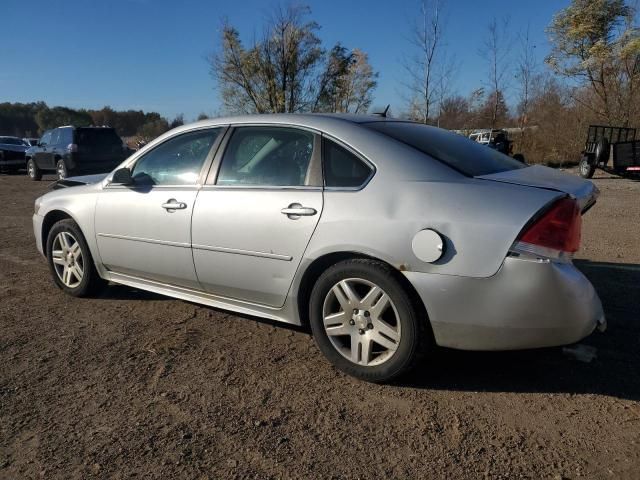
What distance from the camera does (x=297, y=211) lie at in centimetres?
305

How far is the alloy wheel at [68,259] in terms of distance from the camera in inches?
175

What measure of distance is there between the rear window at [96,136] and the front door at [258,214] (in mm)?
14315

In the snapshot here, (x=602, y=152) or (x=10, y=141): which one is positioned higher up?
(x=10, y=141)

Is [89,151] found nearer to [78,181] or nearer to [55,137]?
[55,137]

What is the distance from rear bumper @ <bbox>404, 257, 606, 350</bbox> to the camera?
247 centimetres

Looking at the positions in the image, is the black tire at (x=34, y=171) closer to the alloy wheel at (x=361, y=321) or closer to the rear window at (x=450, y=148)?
the rear window at (x=450, y=148)

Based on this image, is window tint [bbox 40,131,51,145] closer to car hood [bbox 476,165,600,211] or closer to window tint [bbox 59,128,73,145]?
window tint [bbox 59,128,73,145]

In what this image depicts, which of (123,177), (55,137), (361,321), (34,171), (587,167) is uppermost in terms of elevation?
(55,137)

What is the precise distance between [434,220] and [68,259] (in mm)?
3312

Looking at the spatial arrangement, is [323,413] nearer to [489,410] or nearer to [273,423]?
[273,423]

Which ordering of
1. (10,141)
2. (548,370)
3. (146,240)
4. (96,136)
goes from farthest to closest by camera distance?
(10,141) < (96,136) < (146,240) < (548,370)

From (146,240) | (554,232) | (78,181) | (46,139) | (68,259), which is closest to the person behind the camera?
(554,232)

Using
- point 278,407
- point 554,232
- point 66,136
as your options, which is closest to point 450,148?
point 554,232

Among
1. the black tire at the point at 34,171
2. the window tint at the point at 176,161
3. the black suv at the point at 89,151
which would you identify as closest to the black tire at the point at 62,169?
the black suv at the point at 89,151
